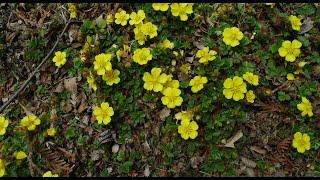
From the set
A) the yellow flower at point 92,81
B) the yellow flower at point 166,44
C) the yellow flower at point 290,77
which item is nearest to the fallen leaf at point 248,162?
the yellow flower at point 290,77

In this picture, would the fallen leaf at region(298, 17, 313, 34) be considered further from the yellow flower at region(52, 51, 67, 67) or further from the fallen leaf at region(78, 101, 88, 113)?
the yellow flower at region(52, 51, 67, 67)

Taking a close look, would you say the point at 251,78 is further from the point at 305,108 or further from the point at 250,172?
the point at 250,172

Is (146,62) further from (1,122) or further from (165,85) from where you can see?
(1,122)

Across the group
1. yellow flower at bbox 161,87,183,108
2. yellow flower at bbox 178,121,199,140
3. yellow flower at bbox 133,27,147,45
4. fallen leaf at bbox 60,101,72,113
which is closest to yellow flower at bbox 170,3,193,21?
yellow flower at bbox 133,27,147,45

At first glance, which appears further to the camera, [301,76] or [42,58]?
[42,58]

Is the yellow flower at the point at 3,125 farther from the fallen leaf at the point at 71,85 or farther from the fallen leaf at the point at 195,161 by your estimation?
the fallen leaf at the point at 195,161

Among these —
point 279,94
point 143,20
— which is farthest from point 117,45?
point 279,94
